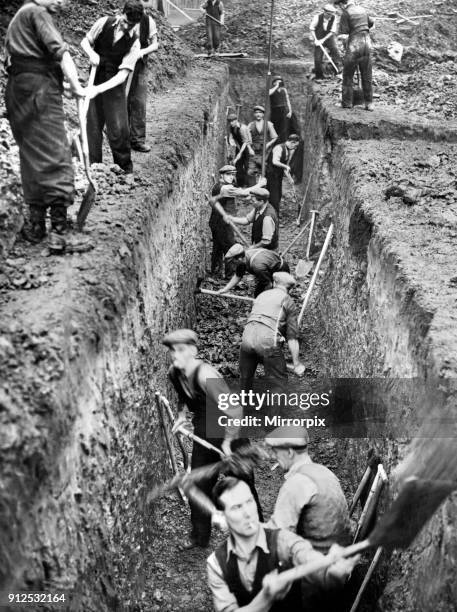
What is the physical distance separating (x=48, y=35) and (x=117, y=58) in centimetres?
268

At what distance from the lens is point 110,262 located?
17.3 ft

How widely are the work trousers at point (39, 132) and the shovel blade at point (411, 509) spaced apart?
3327mm

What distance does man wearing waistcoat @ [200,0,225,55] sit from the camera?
18672 millimetres

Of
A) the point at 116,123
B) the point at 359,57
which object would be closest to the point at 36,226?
the point at 116,123

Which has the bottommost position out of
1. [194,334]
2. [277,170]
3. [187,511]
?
[187,511]

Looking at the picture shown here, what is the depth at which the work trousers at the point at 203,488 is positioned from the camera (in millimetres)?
5516

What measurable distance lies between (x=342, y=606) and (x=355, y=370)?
266 cm

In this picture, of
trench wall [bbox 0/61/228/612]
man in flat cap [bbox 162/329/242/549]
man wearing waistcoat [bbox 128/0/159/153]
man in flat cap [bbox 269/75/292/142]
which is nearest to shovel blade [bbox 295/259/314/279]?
man wearing waistcoat [bbox 128/0/159/153]

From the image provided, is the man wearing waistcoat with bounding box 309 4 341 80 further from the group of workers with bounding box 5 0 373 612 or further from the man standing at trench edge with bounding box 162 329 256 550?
the man standing at trench edge with bounding box 162 329 256 550

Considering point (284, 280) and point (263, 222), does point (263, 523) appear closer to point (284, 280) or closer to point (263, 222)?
point (284, 280)

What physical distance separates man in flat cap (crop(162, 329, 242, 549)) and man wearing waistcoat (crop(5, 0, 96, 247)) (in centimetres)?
116

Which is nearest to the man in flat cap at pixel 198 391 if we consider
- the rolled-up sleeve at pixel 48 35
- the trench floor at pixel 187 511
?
the trench floor at pixel 187 511

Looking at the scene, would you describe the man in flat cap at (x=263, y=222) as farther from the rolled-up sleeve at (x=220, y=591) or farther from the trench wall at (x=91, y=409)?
the rolled-up sleeve at (x=220, y=591)

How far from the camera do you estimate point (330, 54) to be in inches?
648
